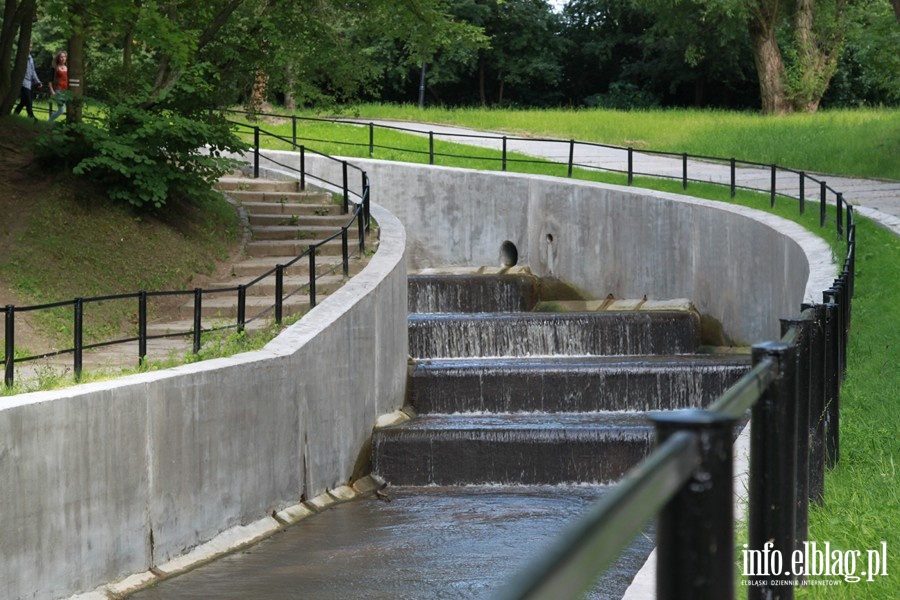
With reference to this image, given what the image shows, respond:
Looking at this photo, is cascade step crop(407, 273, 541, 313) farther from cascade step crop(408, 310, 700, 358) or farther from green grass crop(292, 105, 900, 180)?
green grass crop(292, 105, 900, 180)

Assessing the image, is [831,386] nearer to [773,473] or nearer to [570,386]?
[773,473]

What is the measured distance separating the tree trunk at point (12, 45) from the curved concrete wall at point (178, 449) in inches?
248

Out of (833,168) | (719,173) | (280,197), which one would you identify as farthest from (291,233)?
(833,168)

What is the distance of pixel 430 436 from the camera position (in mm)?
16422

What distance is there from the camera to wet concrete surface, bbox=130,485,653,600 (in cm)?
1108

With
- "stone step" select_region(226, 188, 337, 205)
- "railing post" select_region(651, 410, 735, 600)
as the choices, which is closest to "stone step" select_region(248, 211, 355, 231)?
"stone step" select_region(226, 188, 337, 205)

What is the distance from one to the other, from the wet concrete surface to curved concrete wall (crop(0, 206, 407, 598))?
1.55ft

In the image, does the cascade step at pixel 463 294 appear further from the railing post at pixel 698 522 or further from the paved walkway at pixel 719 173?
the railing post at pixel 698 522

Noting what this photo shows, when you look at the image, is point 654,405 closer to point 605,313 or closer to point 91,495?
point 605,313

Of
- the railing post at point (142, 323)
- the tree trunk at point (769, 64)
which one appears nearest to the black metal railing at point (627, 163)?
the tree trunk at point (769, 64)

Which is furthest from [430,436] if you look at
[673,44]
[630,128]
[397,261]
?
[673,44]

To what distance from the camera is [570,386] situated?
1864cm

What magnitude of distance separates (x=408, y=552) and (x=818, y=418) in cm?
631

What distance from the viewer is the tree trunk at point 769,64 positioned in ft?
141
